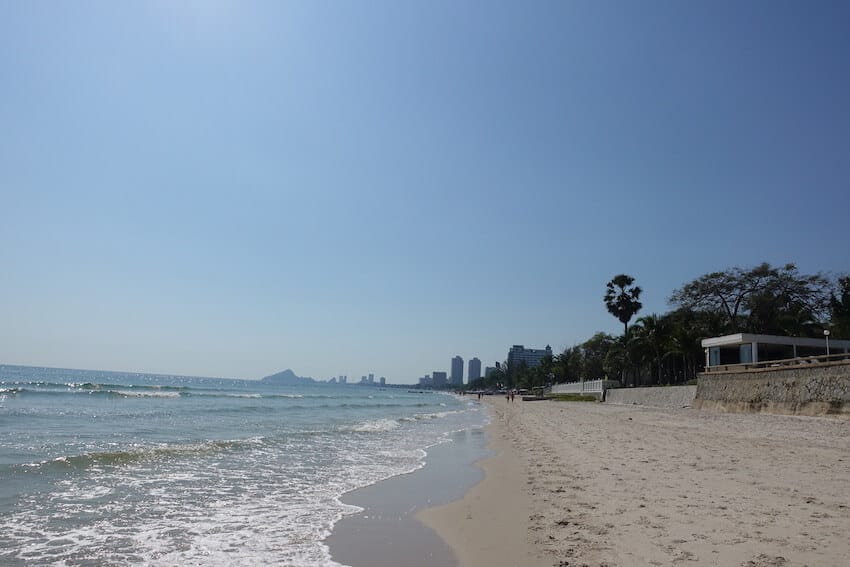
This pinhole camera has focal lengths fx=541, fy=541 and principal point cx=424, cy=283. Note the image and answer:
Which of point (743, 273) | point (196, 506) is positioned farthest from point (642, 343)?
point (196, 506)

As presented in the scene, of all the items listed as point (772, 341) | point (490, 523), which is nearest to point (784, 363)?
point (772, 341)

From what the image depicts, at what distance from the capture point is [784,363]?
29.3 m

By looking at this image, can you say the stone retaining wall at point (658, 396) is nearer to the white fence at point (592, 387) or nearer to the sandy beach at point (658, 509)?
the white fence at point (592, 387)

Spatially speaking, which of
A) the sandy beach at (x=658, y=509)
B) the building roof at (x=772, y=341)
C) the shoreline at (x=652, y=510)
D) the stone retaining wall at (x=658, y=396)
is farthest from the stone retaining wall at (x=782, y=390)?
the shoreline at (x=652, y=510)

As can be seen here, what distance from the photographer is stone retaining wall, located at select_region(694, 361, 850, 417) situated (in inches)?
939

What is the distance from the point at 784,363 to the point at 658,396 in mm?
14993

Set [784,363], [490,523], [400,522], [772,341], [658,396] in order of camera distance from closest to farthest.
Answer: [490,523], [400,522], [784,363], [772,341], [658,396]

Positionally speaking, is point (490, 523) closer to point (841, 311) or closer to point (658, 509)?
point (658, 509)

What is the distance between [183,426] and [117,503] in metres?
16.9

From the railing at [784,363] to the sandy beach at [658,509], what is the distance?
1324 cm

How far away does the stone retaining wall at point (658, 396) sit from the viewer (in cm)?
3881

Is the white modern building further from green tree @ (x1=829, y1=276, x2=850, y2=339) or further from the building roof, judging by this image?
green tree @ (x1=829, y1=276, x2=850, y2=339)

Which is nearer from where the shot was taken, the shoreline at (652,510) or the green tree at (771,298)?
the shoreline at (652,510)

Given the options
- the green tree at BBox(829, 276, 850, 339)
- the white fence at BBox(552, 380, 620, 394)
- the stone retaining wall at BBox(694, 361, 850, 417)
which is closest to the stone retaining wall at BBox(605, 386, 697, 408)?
the stone retaining wall at BBox(694, 361, 850, 417)
